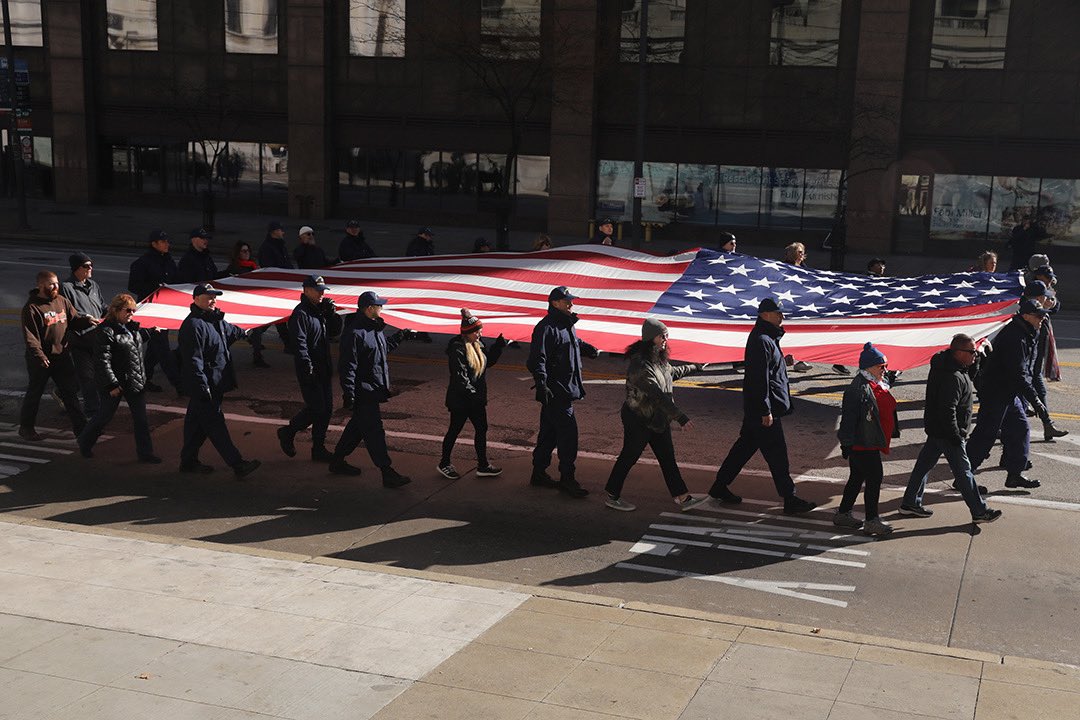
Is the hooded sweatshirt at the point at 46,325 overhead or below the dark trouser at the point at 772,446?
overhead

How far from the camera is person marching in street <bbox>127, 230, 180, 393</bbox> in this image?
49.1 ft

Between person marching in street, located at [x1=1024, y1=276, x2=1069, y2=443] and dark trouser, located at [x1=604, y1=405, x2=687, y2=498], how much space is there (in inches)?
165

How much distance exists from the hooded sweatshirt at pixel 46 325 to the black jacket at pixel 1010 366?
9534mm

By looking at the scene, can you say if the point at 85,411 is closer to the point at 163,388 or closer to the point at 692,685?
the point at 163,388

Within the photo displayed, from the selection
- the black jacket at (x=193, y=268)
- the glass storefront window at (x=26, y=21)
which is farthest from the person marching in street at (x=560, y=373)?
the glass storefront window at (x=26, y=21)

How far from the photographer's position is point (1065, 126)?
31.1 metres

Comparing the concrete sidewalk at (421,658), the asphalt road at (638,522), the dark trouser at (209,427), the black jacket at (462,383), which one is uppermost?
the black jacket at (462,383)

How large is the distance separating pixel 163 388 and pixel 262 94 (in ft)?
78.5

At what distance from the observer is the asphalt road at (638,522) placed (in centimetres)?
907

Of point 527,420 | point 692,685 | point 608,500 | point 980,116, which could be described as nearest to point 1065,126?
point 980,116

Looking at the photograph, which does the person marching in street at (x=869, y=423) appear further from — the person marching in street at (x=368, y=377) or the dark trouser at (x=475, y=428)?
the person marching in street at (x=368, y=377)

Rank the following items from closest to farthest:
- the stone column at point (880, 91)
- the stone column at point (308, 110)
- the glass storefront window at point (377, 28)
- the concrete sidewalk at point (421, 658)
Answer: the concrete sidewalk at point (421, 658)
the stone column at point (880, 91)
the glass storefront window at point (377, 28)
the stone column at point (308, 110)

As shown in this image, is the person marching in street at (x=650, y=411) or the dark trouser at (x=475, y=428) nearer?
the person marching in street at (x=650, y=411)

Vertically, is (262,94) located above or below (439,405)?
above
